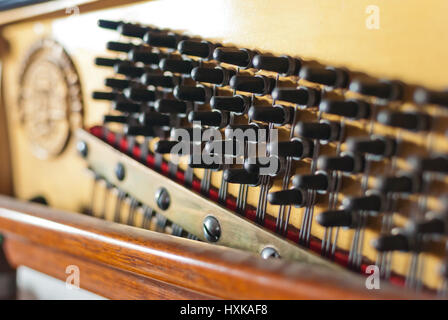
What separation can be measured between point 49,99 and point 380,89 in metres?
1.03

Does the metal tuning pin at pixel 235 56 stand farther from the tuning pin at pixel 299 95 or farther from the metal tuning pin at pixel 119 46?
the metal tuning pin at pixel 119 46

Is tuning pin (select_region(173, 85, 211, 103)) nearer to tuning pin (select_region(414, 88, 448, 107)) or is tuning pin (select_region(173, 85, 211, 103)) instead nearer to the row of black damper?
the row of black damper

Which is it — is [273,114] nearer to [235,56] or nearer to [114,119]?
[235,56]

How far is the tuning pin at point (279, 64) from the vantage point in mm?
850

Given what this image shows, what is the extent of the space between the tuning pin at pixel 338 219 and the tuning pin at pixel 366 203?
0.04 m

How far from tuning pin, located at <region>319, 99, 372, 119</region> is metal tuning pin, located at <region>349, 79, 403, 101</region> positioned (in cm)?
3

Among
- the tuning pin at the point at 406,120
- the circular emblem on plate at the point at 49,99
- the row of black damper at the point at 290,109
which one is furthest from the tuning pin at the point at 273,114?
the circular emblem on plate at the point at 49,99

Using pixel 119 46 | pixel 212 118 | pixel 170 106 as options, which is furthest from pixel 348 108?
pixel 119 46

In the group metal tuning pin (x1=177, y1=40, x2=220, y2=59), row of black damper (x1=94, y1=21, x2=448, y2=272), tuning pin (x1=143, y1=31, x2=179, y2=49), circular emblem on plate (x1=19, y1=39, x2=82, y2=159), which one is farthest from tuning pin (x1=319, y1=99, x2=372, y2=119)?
circular emblem on plate (x1=19, y1=39, x2=82, y2=159)

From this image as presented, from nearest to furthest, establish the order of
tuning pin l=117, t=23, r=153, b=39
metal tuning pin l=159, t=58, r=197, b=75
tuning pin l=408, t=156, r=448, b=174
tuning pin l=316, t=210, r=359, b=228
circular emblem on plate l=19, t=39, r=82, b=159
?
tuning pin l=408, t=156, r=448, b=174
tuning pin l=316, t=210, r=359, b=228
metal tuning pin l=159, t=58, r=197, b=75
tuning pin l=117, t=23, r=153, b=39
circular emblem on plate l=19, t=39, r=82, b=159

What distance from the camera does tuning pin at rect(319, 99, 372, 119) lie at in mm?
741

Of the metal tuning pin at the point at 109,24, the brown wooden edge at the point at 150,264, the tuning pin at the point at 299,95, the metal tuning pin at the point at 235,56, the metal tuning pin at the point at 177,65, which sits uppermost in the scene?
the metal tuning pin at the point at 109,24

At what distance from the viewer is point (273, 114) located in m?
0.86
